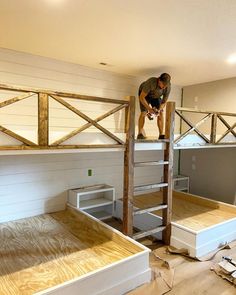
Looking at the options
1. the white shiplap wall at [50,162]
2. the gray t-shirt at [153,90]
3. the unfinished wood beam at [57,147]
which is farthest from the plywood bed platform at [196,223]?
the gray t-shirt at [153,90]

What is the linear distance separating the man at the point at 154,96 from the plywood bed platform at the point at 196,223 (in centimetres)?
139

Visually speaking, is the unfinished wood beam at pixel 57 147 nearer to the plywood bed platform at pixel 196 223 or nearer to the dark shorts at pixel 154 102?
the dark shorts at pixel 154 102

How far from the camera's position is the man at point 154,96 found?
3.43 metres

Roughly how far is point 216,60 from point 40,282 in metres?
3.63

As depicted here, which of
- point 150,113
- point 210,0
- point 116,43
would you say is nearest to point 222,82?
point 150,113

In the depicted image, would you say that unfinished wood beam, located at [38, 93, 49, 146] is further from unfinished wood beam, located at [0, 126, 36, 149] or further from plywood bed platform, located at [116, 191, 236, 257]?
plywood bed platform, located at [116, 191, 236, 257]

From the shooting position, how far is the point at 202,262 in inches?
118

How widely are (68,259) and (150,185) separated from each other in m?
1.37

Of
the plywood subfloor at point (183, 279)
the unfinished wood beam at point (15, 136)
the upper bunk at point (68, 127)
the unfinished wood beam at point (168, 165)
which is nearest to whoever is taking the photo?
the unfinished wood beam at point (15, 136)

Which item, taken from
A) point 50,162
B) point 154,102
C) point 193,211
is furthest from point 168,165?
point 50,162

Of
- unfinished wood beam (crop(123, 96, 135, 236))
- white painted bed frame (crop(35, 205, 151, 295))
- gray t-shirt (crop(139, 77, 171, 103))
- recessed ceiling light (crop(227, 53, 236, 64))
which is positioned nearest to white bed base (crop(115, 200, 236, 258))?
unfinished wood beam (crop(123, 96, 135, 236))

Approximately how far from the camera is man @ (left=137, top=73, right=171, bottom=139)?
135 inches

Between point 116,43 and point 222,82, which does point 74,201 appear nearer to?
point 116,43

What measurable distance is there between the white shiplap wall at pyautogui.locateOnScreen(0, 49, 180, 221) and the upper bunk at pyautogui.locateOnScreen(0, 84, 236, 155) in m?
0.22
